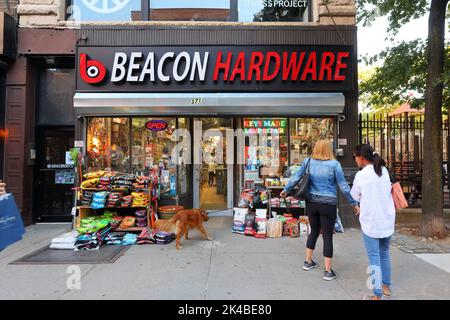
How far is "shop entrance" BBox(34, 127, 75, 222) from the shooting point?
8.21 m

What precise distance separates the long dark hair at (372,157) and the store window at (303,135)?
4175 millimetres

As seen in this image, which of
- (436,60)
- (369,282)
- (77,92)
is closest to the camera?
(369,282)

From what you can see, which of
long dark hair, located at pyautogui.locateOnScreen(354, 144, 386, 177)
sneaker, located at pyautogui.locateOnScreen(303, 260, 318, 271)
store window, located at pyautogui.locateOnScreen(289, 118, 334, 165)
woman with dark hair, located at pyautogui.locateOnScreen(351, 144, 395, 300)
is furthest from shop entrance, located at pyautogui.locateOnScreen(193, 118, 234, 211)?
woman with dark hair, located at pyautogui.locateOnScreen(351, 144, 395, 300)

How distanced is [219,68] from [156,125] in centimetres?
202

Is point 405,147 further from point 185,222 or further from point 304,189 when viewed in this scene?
point 185,222

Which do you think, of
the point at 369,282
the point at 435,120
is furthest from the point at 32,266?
the point at 435,120

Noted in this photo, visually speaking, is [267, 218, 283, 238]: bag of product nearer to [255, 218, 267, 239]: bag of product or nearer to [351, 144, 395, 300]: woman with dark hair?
[255, 218, 267, 239]: bag of product

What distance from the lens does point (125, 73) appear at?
745 centimetres

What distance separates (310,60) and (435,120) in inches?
109

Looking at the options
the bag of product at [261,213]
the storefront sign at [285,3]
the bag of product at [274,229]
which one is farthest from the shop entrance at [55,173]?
the storefront sign at [285,3]

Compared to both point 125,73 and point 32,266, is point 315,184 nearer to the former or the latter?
point 32,266

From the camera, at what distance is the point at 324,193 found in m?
4.43

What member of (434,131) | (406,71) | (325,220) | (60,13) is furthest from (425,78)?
(60,13)

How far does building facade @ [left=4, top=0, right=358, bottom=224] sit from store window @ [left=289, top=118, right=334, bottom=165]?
0.08 ft
